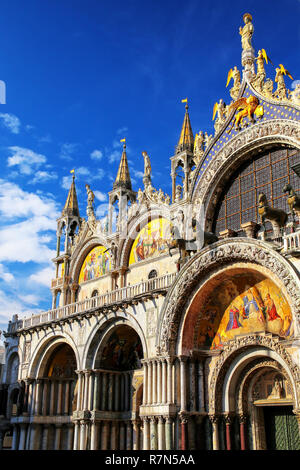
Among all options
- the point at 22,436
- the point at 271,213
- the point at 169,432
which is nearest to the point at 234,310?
the point at 271,213

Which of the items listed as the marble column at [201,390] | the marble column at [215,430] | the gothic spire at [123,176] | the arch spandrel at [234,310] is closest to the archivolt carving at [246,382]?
the marble column at [215,430]

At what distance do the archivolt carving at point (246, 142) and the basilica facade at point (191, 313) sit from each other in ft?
0.18

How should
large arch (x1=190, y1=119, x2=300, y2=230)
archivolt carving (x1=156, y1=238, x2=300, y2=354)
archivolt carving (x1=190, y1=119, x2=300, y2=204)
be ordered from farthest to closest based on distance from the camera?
1. large arch (x1=190, y1=119, x2=300, y2=230)
2. archivolt carving (x1=190, y1=119, x2=300, y2=204)
3. archivolt carving (x1=156, y1=238, x2=300, y2=354)

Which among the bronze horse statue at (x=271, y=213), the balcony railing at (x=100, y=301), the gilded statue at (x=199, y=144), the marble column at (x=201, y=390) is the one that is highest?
the gilded statue at (x=199, y=144)

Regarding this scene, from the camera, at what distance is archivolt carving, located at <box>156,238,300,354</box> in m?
16.1

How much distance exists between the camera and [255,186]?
21359 millimetres

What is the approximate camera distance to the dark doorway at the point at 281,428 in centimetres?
1736

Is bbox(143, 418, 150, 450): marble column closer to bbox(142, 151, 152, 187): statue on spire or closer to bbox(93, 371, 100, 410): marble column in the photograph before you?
bbox(93, 371, 100, 410): marble column

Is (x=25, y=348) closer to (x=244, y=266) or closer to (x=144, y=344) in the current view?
(x=144, y=344)

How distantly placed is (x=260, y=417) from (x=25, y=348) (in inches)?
582

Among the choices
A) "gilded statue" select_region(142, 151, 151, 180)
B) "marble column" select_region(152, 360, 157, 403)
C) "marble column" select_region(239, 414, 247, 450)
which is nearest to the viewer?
"marble column" select_region(239, 414, 247, 450)

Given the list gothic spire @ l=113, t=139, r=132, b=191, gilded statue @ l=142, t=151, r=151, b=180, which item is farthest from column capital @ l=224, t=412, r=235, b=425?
gothic spire @ l=113, t=139, r=132, b=191

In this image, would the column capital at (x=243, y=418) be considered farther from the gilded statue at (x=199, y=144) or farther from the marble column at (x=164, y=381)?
the gilded statue at (x=199, y=144)

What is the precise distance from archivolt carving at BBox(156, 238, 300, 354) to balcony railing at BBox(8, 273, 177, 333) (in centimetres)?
103
